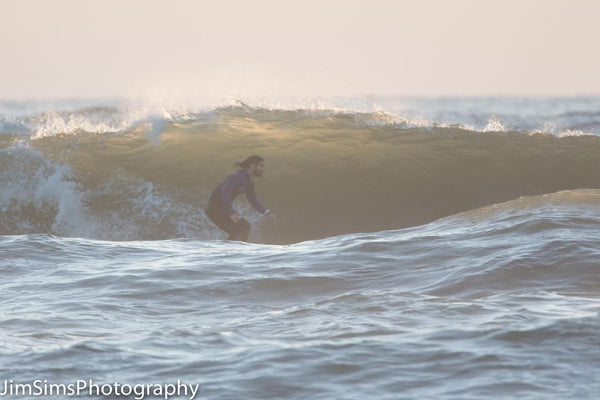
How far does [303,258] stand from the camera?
9523 millimetres

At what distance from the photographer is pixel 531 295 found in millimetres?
6961

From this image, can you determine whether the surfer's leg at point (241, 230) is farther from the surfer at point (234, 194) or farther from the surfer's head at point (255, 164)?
the surfer's head at point (255, 164)

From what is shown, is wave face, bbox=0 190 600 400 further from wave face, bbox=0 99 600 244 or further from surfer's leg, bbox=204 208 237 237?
wave face, bbox=0 99 600 244

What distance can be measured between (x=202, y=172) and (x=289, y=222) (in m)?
2.40

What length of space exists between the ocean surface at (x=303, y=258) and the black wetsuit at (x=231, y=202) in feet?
2.61

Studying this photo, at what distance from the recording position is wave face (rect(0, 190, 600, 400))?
5.01m

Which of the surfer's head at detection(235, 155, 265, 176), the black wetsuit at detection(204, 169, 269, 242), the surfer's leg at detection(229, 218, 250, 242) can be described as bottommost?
the surfer's leg at detection(229, 218, 250, 242)

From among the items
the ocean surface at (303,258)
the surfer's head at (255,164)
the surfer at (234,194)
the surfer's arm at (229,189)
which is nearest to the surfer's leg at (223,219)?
the surfer at (234,194)

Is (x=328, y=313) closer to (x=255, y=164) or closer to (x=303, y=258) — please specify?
(x=303, y=258)

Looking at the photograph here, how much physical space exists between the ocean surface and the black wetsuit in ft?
2.61

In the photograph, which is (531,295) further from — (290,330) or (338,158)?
(338,158)

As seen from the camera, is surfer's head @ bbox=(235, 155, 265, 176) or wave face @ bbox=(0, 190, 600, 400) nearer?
wave face @ bbox=(0, 190, 600, 400)

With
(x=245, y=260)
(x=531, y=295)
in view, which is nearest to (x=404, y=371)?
(x=531, y=295)

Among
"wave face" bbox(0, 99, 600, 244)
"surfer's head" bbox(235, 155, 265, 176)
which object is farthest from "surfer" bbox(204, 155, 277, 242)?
"wave face" bbox(0, 99, 600, 244)
